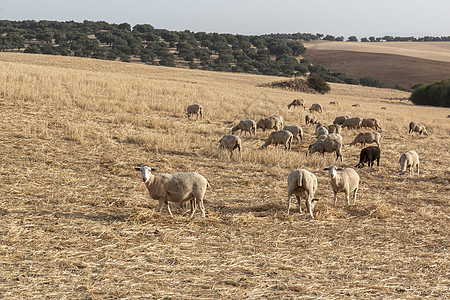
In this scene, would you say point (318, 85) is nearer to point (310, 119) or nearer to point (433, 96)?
point (433, 96)

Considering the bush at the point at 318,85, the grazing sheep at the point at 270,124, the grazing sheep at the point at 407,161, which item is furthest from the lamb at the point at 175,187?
the bush at the point at 318,85

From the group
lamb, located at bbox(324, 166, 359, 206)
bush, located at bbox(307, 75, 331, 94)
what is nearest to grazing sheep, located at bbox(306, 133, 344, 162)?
lamb, located at bbox(324, 166, 359, 206)

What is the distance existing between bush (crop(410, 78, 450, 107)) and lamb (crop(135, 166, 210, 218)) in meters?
60.6

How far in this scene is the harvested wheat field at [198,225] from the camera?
6695mm

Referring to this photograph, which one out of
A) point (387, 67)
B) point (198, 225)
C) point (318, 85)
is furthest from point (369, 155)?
point (387, 67)

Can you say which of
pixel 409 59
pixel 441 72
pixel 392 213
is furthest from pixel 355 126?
pixel 409 59

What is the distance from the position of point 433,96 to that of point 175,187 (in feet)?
208

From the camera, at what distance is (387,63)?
108 metres

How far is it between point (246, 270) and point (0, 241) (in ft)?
13.5

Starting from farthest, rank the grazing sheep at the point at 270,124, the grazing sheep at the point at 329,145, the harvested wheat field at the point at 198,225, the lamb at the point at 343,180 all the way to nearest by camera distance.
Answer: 1. the grazing sheep at the point at 270,124
2. the grazing sheep at the point at 329,145
3. the lamb at the point at 343,180
4. the harvested wheat field at the point at 198,225

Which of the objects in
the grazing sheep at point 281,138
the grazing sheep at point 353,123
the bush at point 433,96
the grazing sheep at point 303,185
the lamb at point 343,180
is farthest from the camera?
the bush at point 433,96

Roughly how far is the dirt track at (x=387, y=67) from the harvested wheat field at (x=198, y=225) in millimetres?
83243

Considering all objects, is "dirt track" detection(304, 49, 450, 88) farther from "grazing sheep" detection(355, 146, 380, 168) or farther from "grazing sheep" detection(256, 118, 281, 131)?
"grazing sheep" detection(355, 146, 380, 168)

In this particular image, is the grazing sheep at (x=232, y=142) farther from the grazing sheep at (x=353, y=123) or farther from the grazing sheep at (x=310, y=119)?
the grazing sheep at (x=353, y=123)
